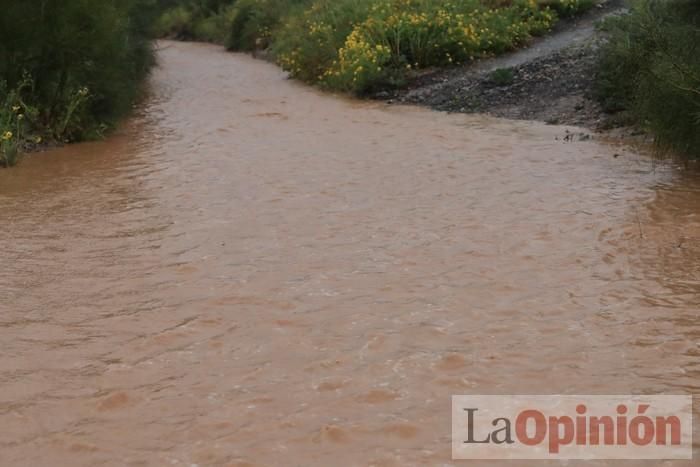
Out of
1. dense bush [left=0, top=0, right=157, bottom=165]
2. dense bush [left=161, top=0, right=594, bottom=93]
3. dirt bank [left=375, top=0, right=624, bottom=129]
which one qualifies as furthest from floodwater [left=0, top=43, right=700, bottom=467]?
dense bush [left=161, top=0, right=594, bottom=93]

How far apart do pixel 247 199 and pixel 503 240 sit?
3116 millimetres

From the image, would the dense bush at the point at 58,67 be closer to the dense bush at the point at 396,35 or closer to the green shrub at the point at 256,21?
the dense bush at the point at 396,35

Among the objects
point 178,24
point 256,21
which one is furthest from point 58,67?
point 178,24

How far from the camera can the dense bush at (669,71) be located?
9273 millimetres

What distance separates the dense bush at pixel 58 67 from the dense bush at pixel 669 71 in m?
7.92

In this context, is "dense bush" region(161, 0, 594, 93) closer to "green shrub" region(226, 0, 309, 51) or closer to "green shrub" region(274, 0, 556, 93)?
"green shrub" region(274, 0, 556, 93)

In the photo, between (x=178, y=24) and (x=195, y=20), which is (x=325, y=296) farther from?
(x=178, y=24)

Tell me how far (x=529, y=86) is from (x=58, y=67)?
8287 mm

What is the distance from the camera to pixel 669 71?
367 inches

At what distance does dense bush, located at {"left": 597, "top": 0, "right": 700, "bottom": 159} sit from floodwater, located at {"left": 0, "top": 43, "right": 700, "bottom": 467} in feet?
2.13

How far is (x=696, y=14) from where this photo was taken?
1065 centimetres

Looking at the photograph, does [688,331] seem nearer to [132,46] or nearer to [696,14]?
[696,14]

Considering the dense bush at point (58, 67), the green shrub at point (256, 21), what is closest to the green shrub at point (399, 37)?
the dense bush at point (58, 67)

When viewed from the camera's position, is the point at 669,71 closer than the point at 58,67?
Yes
